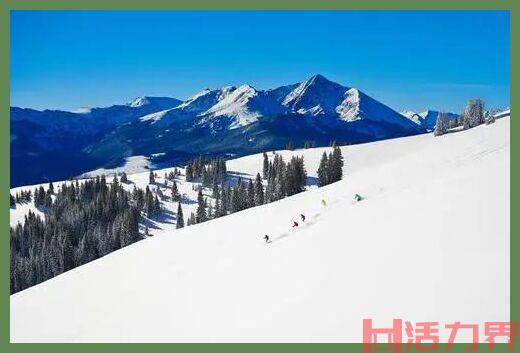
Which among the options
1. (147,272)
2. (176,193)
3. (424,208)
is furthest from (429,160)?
(176,193)

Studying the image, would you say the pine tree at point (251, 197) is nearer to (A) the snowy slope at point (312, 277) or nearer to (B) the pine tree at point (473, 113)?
(A) the snowy slope at point (312, 277)

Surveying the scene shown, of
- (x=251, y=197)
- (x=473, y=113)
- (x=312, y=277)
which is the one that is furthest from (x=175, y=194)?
(x=312, y=277)

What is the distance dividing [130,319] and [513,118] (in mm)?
32507

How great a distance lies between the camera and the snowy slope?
785 inches

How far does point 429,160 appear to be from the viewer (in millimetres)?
58906

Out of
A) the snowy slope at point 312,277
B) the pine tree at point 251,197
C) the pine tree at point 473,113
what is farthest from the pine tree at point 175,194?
the snowy slope at point 312,277

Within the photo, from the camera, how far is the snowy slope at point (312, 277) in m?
19.9

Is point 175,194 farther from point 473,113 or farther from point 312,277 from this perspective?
point 312,277

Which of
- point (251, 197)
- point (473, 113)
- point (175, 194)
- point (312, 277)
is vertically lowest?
point (312, 277)

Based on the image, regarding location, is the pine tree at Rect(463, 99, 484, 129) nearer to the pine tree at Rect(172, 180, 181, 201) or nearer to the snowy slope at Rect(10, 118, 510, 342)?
the pine tree at Rect(172, 180, 181, 201)

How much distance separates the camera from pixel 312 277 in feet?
81.0

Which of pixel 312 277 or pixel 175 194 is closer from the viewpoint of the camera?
pixel 312 277

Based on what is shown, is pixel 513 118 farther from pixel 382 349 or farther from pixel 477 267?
pixel 382 349

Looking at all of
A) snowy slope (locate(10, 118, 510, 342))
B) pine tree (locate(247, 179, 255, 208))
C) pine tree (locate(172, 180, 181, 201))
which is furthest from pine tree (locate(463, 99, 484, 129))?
snowy slope (locate(10, 118, 510, 342))
